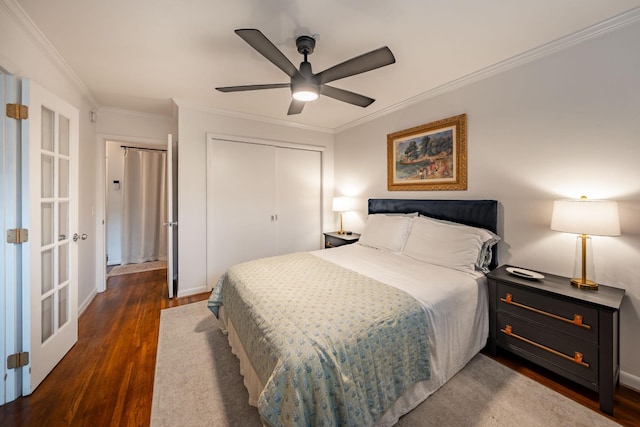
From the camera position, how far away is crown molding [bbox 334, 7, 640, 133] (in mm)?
1695

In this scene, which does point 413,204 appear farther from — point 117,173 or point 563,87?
point 117,173

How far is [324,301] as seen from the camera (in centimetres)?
155

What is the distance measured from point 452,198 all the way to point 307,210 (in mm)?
2294

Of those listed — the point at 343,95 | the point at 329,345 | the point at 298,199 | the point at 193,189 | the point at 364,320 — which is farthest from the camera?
the point at 298,199

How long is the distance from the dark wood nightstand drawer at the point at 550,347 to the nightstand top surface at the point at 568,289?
0.28 meters

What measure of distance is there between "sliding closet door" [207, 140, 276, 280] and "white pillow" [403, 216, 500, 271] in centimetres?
221

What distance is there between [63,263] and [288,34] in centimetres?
260

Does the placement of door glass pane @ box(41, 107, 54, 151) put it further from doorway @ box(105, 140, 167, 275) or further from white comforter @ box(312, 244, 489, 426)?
doorway @ box(105, 140, 167, 275)

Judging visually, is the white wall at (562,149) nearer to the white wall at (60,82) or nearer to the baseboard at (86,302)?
the white wall at (60,82)

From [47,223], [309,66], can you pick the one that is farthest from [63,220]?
[309,66]

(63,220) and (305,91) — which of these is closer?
(305,91)

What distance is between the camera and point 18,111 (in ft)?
5.23

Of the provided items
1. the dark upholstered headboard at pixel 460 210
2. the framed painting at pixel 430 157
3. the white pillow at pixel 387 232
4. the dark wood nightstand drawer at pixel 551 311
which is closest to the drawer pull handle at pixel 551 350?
the dark wood nightstand drawer at pixel 551 311

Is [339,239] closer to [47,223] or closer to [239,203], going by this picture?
[239,203]
